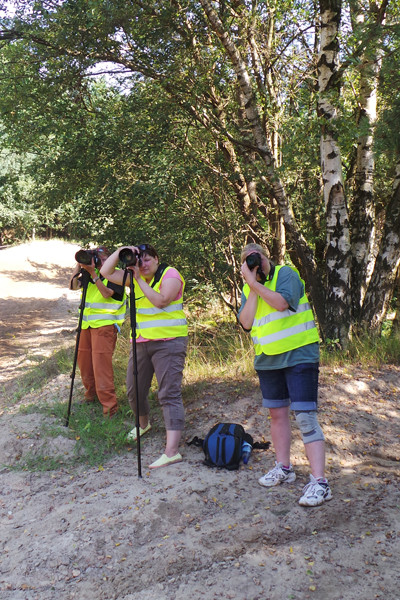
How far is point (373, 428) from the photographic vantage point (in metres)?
5.31

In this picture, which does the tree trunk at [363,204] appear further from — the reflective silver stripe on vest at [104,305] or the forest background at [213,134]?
the reflective silver stripe on vest at [104,305]

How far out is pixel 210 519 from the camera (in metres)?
3.74

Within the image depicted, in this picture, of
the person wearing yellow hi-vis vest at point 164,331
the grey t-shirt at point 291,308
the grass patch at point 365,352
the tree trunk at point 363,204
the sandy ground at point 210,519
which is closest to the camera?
the sandy ground at point 210,519

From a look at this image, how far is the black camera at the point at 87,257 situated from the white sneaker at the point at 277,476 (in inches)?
111

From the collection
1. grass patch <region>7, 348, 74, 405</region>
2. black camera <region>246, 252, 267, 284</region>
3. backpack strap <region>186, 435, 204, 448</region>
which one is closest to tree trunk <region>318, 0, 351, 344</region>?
backpack strap <region>186, 435, 204, 448</region>

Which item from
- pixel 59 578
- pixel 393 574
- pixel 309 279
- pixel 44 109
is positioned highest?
pixel 44 109

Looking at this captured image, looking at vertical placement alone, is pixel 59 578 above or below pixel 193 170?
below

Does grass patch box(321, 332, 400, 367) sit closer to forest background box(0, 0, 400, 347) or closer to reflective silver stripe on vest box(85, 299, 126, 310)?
forest background box(0, 0, 400, 347)

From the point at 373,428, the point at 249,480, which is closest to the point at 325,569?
the point at 249,480

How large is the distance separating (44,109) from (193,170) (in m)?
2.69

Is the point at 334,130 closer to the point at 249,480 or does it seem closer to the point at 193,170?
the point at 193,170

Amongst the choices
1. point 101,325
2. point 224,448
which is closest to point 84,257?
point 101,325

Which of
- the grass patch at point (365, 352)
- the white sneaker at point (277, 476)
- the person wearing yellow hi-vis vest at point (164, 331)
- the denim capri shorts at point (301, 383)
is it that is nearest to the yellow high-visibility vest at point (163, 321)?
the person wearing yellow hi-vis vest at point (164, 331)

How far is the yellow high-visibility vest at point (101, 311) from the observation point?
5691 mm
